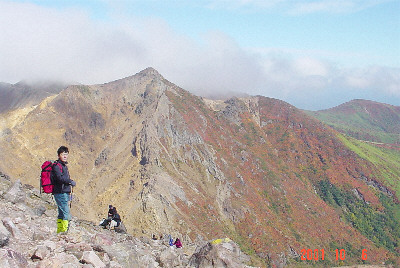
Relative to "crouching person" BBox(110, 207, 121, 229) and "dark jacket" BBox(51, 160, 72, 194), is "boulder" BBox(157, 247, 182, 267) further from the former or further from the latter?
"crouching person" BBox(110, 207, 121, 229)

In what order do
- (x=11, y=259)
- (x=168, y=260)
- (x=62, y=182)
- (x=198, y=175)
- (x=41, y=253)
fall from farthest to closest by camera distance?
(x=198, y=175) < (x=168, y=260) < (x=62, y=182) < (x=41, y=253) < (x=11, y=259)

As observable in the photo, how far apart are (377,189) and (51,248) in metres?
124

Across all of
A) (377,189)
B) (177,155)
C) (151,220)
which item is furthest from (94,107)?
(377,189)

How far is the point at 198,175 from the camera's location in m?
69.6

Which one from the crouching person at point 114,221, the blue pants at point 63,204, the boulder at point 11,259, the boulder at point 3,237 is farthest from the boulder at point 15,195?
the boulder at point 11,259

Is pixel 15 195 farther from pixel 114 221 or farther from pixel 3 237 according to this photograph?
pixel 3 237

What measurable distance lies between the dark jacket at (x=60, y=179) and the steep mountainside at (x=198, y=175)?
3957 centimetres

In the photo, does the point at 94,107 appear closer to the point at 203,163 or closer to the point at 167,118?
the point at 167,118

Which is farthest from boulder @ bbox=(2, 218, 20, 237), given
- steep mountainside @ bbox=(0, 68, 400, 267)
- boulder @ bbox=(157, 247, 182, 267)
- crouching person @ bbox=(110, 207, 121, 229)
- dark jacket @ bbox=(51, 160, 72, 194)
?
steep mountainside @ bbox=(0, 68, 400, 267)
